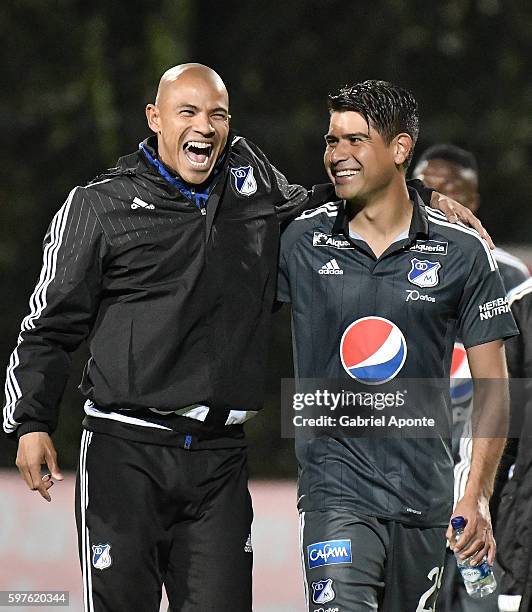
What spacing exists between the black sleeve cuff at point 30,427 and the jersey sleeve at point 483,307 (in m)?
1.37

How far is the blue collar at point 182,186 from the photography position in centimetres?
460

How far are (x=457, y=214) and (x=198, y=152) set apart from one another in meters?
0.93

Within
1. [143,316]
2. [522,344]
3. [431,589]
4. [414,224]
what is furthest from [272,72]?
[431,589]

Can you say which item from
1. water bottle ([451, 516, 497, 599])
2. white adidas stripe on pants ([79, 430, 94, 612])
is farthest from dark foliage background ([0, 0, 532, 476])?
white adidas stripe on pants ([79, 430, 94, 612])

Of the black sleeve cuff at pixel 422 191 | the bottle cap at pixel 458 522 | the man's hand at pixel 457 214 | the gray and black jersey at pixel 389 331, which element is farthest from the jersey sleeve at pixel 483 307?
the bottle cap at pixel 458 522

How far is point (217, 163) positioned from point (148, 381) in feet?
2.58

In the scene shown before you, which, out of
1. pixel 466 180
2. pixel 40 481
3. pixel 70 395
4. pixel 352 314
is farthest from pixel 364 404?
pixel 70 395

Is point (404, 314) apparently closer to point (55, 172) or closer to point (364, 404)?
point (364, 404)

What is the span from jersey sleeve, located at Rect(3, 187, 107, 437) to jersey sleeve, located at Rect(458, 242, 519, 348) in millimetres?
1187

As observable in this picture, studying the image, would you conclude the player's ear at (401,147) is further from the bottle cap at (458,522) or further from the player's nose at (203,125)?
the bottle cap at (458,522)

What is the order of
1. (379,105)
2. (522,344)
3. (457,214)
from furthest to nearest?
(522,344) < (457,214) < (379,105)

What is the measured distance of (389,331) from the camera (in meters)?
4.58

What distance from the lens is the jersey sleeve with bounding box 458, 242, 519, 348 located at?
181 inches

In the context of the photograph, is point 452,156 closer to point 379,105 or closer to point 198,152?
point 379,105
